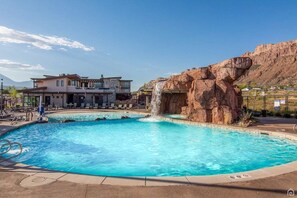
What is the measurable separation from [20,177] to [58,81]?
3231 cm

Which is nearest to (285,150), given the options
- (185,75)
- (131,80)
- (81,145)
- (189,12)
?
(81,145)

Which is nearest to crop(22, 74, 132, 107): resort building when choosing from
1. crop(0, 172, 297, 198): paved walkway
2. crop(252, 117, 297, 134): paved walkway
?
crop(252, 117, 297, 134): paved walkway

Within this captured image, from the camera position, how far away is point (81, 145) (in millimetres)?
10531

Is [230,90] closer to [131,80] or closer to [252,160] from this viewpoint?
[252,160]

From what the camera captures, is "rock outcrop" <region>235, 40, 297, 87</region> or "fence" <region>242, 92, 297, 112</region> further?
"rock outcrop" <region>235, 40, 297, 87</region>

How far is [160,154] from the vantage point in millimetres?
9000

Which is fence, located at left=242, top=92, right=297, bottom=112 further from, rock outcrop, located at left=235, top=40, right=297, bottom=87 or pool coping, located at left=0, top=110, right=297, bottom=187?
rock outcrop, located at left=235, top=40, right=297, bottom=87

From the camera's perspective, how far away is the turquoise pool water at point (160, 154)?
7.18 metres

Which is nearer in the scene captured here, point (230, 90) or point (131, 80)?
point (230, 90)

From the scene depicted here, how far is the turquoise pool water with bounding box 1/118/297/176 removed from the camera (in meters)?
7.18

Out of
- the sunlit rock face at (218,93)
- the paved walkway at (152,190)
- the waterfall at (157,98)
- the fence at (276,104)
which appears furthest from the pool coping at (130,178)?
the waterfall at (157,98)

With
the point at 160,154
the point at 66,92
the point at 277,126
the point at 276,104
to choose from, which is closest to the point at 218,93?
the point at 277,126

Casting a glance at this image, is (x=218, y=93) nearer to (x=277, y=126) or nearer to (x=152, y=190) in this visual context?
(x=277, y=126)

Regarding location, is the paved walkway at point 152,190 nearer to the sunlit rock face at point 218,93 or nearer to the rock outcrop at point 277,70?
the sunlit rock face at point 218,93
